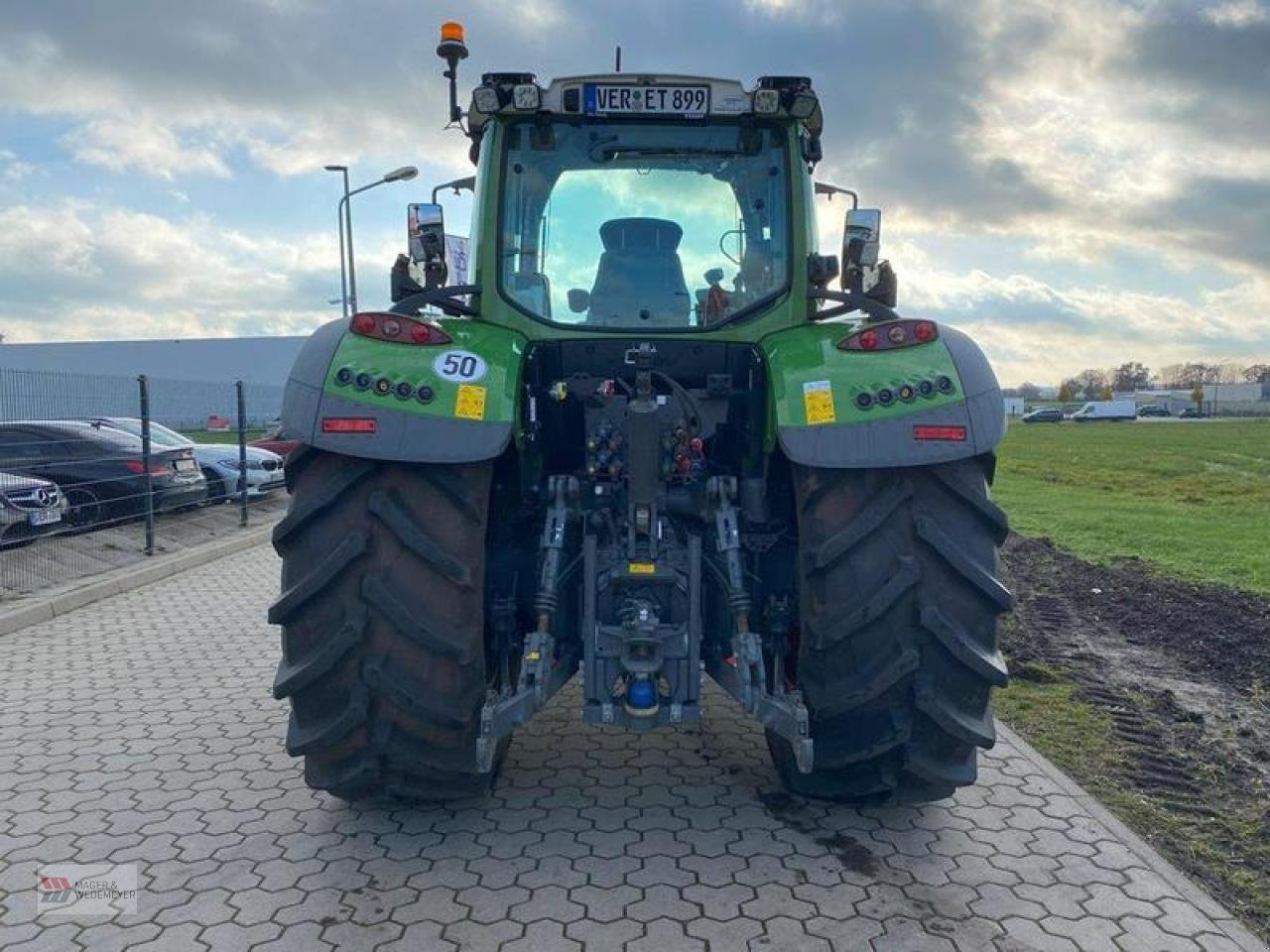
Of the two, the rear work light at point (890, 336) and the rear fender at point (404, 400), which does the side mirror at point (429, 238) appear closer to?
the rear fender at point (404, 400)

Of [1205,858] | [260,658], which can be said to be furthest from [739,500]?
[260,658]

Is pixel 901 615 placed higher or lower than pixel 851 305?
lower

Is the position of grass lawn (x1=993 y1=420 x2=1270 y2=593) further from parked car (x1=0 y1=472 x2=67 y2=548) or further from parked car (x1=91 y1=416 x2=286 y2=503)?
parked car (x1=91 y1=416 x2=286 y2=503)

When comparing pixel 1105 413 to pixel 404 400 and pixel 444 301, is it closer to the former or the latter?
pixel 444 301

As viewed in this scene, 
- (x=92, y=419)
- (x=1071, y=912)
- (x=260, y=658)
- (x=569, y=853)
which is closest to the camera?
(x=1071, y=912)

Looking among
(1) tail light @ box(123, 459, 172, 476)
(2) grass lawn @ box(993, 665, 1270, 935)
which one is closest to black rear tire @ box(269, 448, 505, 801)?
(2) grass lawn @ box(993, 665, 1270, 935)

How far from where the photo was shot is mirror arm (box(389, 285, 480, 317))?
407 cm

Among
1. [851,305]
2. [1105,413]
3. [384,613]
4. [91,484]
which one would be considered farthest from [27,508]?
[1105,413]

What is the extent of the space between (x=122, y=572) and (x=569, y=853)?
8.16m

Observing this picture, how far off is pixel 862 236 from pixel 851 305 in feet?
1.38

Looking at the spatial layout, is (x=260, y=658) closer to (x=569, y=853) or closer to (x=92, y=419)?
(x=569, y=853)

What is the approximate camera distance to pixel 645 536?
382cm

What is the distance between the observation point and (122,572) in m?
10.1

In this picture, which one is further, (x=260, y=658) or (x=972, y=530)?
(x=260, y=658)
